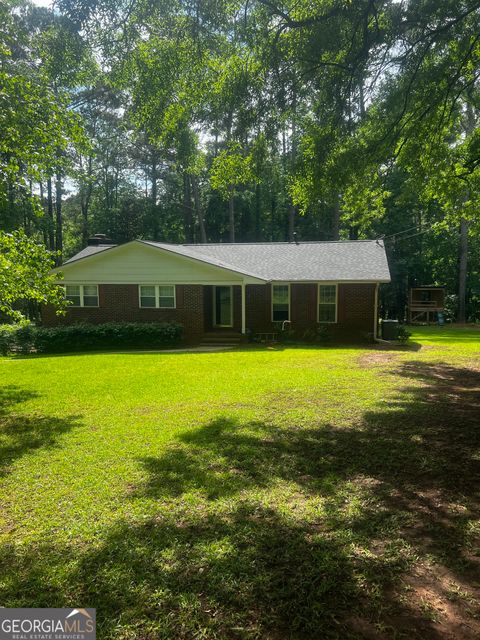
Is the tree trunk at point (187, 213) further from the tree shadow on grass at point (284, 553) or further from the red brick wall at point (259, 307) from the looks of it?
the tree shadow on grass at point (284, 553)

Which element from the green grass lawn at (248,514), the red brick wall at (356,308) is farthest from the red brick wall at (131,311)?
the green grass lawn at (248,514)

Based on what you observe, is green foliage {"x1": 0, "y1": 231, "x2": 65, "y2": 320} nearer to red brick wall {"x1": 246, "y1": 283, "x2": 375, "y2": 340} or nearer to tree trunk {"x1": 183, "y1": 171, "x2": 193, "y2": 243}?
red brick wall {"x1": 246, "y1": 283, "x2": 375, "y2": 340}

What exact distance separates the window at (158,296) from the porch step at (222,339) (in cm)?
217

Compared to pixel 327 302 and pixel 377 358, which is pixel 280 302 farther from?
pixel 377 358

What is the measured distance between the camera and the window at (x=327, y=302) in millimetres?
18797

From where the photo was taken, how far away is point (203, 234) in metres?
37.6

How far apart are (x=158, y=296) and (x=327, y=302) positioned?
7646 millimetres

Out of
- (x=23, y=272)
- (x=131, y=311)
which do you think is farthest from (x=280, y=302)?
(x=23, y=272)

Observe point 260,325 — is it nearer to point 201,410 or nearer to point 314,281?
point 314,281

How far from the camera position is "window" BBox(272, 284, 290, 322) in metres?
19.4

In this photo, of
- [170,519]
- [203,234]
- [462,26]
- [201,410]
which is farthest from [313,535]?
[203,234]

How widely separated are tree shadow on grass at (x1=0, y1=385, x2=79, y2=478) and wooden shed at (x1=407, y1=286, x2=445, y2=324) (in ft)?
87.3

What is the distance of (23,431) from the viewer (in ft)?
21.6

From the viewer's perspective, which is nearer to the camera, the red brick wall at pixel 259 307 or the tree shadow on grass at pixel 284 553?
the tree shadow on grass at pixel 284 553
